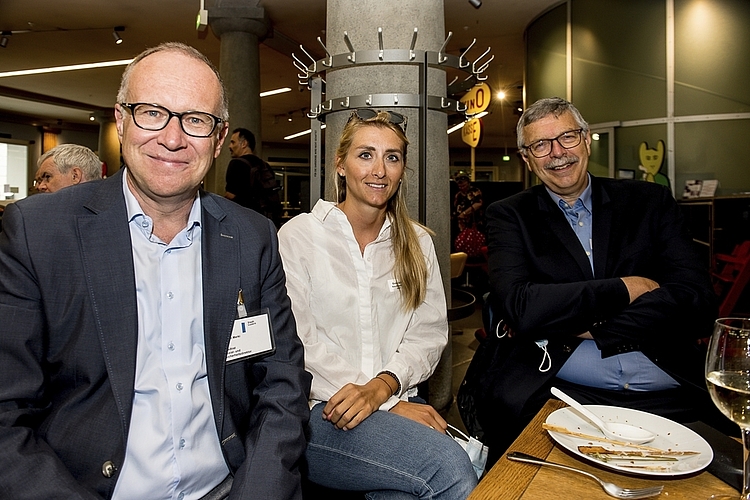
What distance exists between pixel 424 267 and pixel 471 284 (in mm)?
7067

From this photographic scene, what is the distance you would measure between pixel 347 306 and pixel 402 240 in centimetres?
33

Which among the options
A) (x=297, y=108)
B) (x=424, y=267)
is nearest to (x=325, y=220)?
(x=424, y=267)

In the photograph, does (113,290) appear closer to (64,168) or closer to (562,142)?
(562,142)

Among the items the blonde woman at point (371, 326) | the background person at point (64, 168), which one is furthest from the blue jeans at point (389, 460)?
the background person at point (64, 168)

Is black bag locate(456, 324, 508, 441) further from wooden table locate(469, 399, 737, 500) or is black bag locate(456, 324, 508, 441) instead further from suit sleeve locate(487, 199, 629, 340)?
wooden table locate(469, 399, 737, 500)

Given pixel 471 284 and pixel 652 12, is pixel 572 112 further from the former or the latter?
pixel 471 284

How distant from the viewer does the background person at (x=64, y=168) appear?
2951 millimetres

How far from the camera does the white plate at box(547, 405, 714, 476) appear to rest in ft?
3.12

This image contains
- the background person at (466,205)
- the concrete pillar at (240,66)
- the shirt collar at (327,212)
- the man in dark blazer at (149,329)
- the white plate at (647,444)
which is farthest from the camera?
the background person at (466,205)

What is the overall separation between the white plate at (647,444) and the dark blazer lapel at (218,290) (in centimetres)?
72

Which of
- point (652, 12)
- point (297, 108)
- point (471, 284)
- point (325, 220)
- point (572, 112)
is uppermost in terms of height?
point (297, 108)

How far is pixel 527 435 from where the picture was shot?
114 cm

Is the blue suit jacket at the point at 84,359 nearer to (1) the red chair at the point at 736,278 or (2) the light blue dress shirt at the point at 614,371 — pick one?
(2) the light blue dress shirt at the point at 614,371

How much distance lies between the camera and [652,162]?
7051 millimetres
